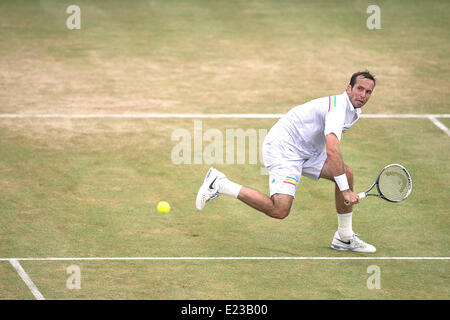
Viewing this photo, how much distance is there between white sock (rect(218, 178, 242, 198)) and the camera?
923cm

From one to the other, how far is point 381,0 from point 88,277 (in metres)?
14.0

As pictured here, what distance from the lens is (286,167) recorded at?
9.27 meters

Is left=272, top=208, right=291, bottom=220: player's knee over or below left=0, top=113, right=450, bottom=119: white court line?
below

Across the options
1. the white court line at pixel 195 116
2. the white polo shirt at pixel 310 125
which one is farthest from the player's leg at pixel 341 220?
the white court line at pixel 195 116

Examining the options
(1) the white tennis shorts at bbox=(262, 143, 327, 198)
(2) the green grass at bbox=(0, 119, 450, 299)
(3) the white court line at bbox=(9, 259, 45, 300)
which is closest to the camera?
(3) the white court line at bbox=(9, 259, 45, 300)

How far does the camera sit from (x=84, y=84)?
15.4 meters

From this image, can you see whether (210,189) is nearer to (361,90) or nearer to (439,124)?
(361,90)

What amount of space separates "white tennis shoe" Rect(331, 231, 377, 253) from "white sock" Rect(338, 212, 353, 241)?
49 millimetres

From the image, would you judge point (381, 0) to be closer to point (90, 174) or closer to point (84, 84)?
point (84, 84)

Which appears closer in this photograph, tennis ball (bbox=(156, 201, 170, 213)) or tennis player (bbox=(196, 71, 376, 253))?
tennis player (bbox=(196, 71, 376, 253))

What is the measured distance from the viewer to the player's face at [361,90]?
8.91 meters

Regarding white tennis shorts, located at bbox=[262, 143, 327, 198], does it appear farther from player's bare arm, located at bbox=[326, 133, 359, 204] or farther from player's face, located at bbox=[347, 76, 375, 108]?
player's face, located at bbox=[347, 76, 375, 108]

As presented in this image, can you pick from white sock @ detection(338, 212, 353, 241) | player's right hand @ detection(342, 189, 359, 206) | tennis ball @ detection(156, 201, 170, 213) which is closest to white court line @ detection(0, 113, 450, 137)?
tennis ball @ detection(156, 201, 170, 213)

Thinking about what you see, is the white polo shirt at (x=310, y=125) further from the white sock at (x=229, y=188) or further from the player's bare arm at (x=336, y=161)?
the white sock at (x=229, y=188)
